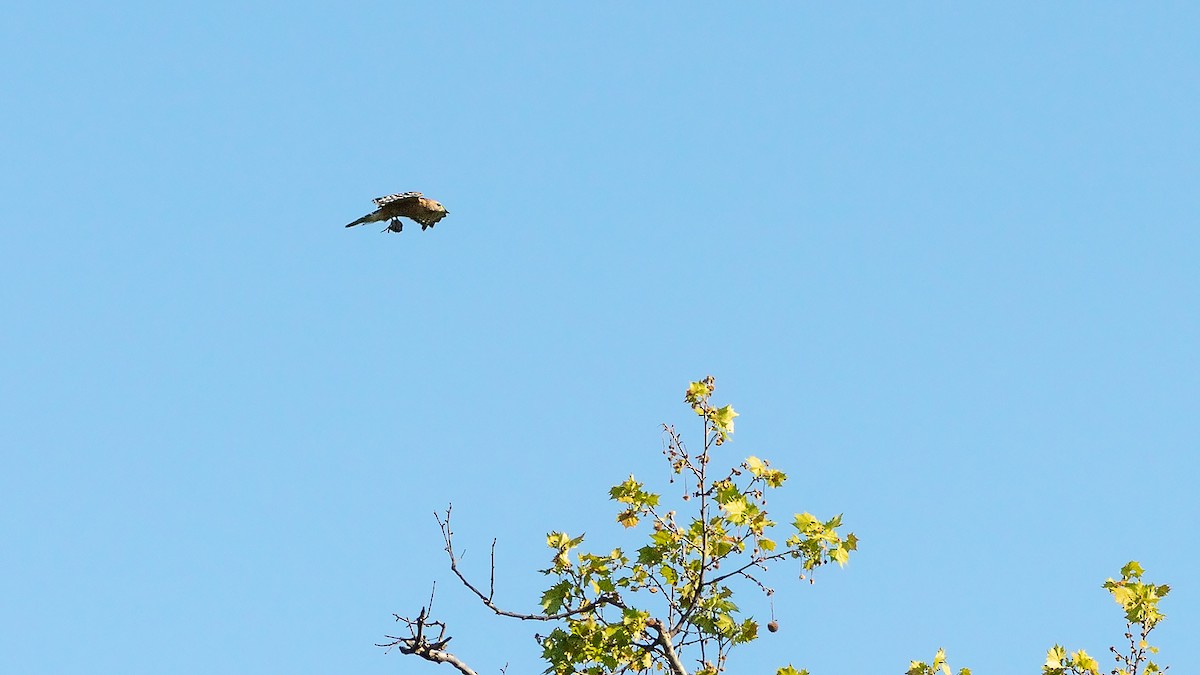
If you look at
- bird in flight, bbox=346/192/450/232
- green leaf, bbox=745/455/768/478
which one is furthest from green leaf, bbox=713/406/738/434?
bird in flight, bbox=346/192/450/232

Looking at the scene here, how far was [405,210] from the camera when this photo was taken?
12797 millimetres

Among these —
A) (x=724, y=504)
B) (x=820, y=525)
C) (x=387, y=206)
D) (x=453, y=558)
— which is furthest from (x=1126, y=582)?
(x=387, y=206)

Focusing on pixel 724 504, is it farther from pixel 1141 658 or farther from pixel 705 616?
pixel 1141 658

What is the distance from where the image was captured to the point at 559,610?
1303 centimetres

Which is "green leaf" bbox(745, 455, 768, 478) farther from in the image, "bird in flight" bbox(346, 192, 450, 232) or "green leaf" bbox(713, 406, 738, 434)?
"bird in flight" bbox(346, 192, 450, 232)

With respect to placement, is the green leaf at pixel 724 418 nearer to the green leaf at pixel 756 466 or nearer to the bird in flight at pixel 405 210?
the green leaf at pixel 756 466

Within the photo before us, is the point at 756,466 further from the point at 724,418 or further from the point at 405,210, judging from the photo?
the point at 405,210

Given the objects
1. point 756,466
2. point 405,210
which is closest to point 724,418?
point 756,466

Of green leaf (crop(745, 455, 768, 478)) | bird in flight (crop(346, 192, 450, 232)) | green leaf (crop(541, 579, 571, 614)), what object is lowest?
green leaf (crop(541, 579, 571, 614))

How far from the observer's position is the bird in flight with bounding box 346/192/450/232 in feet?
41.5

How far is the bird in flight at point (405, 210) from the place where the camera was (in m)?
12.7

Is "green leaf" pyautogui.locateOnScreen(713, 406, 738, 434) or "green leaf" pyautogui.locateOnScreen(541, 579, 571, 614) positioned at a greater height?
"green leaf" pyautogui.locateOnScreen(713, 406, 738, 434)

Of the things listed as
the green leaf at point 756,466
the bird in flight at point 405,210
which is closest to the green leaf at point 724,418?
the green leaf at point 756,466

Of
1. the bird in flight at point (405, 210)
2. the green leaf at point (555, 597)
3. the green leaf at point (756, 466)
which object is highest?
the bird in flight at point (405, 210)
